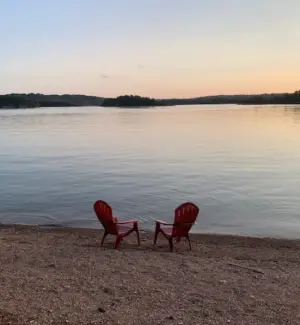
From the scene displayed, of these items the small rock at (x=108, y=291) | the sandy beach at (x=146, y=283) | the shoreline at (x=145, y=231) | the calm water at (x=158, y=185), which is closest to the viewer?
the sandy beach at (x=146, y=283)

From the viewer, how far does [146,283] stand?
7504mm

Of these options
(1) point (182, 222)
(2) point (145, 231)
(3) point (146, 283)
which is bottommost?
(2) point (145, 231)

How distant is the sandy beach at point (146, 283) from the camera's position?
241 inches

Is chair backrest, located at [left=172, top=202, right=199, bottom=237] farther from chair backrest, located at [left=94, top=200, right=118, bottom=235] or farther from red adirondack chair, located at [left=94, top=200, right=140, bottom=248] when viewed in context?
chair backrest, located at [left=94, top=200, right=118, bottom=235]

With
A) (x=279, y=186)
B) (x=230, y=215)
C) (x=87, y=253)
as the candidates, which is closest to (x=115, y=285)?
(x=87, y=253)

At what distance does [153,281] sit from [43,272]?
194cm

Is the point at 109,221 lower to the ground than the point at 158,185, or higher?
higher

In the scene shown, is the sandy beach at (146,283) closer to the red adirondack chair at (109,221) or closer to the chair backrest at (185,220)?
the red adirondack chair at (109,221)

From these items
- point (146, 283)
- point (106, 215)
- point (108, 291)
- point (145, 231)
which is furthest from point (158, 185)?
point (108, 291)

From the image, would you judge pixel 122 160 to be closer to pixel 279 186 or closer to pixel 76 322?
pixel 279 186

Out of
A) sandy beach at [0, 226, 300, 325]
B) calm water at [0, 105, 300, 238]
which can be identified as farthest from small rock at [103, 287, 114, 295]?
calm water at [0, 105, 300, 238]

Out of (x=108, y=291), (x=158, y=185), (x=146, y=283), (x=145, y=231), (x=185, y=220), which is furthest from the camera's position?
(x=158, y=185)

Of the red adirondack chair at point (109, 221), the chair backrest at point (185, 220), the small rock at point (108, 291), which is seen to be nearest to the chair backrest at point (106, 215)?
the red adirondack chair at point (109, 221)

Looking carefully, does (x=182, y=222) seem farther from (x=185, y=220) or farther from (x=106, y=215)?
(x=106, y=215)
